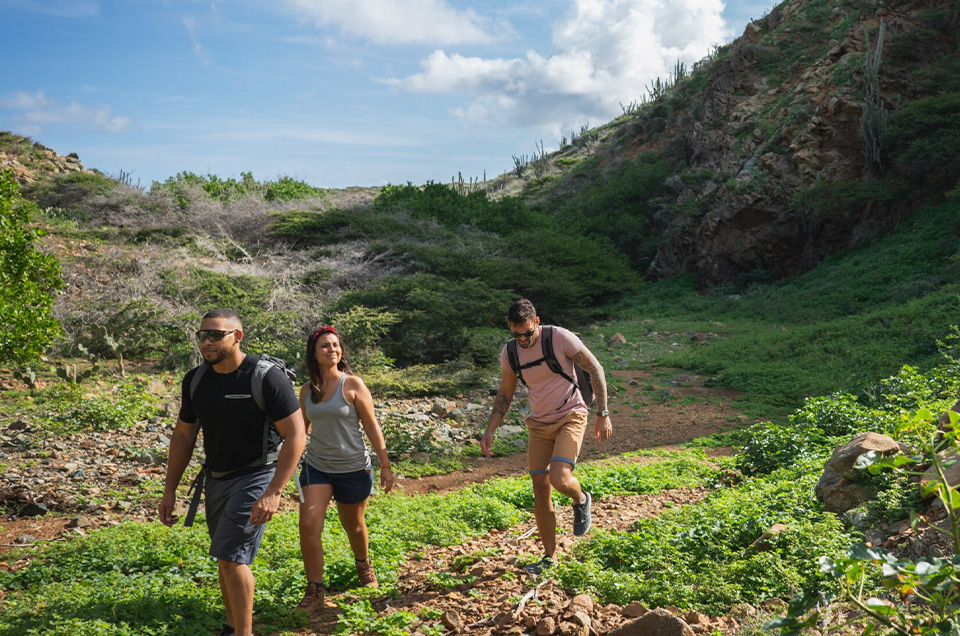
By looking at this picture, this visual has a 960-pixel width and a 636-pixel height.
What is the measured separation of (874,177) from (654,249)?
33.8 ft

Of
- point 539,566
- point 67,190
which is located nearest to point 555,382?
point 539,566

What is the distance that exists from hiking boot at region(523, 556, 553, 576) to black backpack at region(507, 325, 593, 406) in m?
1.00

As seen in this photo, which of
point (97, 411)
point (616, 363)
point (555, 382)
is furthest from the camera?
point (616, 363)

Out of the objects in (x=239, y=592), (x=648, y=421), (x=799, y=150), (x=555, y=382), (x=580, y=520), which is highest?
(x=799, y=150)

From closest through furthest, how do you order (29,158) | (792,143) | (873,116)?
(873,116)
(792,143)
(29,158)

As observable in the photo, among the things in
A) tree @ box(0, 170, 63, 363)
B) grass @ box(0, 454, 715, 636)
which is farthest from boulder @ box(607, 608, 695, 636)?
tree @ box(0, 170, 63, 363)

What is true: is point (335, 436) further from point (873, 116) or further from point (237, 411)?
point (873, 116)

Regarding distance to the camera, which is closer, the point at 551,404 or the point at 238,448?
the point at 238,448

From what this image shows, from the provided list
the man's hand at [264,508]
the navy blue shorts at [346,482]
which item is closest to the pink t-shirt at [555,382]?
the navy blue shorts at [346,482]

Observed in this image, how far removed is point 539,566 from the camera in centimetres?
421

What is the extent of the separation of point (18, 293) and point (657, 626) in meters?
7.23

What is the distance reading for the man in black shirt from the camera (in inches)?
131

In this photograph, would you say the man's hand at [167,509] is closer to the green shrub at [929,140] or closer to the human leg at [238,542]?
the human leg at [238,542]

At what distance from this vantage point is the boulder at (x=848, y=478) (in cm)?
458
